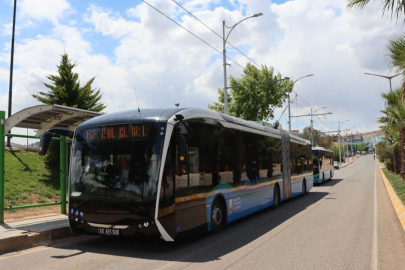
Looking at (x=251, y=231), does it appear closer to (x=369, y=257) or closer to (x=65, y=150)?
(x=369, y=257)

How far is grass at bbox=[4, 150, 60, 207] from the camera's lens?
46.2 ft

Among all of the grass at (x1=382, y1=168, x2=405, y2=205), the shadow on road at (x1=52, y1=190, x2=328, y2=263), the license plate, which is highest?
the license plate

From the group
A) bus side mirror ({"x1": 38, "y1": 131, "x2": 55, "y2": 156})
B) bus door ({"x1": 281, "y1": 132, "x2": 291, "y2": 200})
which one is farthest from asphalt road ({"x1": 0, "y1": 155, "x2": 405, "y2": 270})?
bus door ({"x1": 281, "y1": 132, "x2": 291, "y2": 200})

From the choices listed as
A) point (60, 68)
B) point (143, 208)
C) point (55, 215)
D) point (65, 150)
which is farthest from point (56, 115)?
point (60, 68)

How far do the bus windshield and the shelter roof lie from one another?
2.12m

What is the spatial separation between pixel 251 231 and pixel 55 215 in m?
5.65

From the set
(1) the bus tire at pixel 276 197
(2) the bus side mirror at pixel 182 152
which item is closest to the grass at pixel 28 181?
(1) the bus tire at pixel 276 197

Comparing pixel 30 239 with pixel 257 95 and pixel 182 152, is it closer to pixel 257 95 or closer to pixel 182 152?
pixel 182 152

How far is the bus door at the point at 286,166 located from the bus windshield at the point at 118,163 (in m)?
9.75

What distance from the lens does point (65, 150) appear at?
11.0 m

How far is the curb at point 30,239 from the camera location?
23.9ft

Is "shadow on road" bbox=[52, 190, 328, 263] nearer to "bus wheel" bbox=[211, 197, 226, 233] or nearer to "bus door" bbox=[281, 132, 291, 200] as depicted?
"bus wheel" bbox=[211, 197, 226, 233]

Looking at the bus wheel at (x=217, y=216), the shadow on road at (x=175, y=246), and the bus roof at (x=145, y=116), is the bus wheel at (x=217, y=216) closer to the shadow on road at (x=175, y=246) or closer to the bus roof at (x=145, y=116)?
the shadow on road at (x=175, y=246)

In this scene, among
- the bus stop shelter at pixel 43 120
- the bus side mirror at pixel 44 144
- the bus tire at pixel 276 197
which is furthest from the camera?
the bus tire at pixel 276 197
